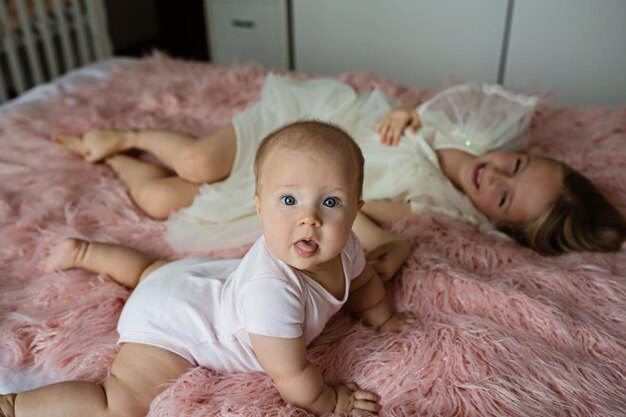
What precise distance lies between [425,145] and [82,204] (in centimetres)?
76

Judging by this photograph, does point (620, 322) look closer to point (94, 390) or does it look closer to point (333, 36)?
point (94, 390)

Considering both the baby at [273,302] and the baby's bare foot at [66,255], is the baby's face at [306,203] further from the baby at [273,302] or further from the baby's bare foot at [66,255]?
the baby's bare foot at [66,255]

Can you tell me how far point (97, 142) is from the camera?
51.7 inches

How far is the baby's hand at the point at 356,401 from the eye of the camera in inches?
28.1

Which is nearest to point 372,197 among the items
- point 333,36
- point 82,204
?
point 82,204

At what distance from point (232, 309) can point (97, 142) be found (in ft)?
2.48

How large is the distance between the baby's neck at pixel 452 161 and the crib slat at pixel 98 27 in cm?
150

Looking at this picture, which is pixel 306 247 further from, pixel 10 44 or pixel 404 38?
pixel 404 38

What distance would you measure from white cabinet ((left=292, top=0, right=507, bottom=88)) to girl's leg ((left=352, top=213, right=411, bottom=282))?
→ 157 cm

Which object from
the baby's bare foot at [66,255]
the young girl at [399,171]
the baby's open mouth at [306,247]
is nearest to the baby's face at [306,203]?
the baby's open mouth at [306,247]

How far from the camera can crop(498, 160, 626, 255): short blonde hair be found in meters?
1.02

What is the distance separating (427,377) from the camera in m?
0.74

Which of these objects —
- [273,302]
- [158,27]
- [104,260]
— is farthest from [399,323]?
[158,27]

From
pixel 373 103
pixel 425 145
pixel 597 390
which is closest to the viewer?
pixel 597 390
